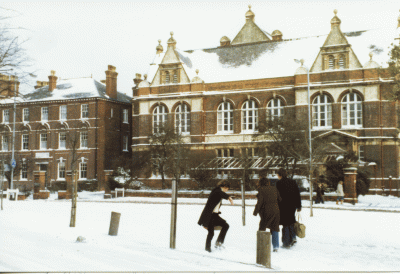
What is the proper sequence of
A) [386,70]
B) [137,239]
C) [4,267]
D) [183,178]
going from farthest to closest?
[183,178], [386,70], [137,239], [4,267]

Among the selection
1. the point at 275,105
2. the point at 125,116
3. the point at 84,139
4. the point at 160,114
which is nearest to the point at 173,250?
the point at 84,139

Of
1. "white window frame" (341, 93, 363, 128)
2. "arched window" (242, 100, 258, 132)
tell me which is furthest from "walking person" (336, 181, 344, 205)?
"arched window" (242, 100, 258, 132)

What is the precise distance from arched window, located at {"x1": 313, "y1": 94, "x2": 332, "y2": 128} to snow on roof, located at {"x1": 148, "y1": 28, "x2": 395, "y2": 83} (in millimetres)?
2939

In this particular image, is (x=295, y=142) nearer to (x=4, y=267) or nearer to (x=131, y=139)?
(x=131, y=139)

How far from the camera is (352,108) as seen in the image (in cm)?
3192

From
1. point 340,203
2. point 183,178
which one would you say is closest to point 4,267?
point 183,178

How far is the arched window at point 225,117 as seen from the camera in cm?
3581

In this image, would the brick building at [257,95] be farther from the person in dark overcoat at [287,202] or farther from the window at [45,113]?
the person in dark overcoat at [287,202]

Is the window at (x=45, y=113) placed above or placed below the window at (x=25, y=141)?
above

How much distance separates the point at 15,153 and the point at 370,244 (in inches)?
480

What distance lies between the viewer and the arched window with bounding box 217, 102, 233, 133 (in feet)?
117

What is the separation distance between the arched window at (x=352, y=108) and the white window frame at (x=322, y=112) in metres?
0.95

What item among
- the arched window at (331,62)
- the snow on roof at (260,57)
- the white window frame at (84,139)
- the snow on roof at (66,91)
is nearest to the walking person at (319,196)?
the snow on roof at (260,57)

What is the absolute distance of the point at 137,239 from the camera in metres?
10.9
